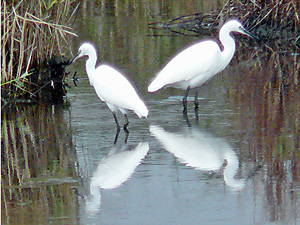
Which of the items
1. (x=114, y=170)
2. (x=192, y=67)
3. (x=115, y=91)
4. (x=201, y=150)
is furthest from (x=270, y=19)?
(x=114, y=170)

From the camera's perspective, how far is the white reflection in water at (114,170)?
512 cm

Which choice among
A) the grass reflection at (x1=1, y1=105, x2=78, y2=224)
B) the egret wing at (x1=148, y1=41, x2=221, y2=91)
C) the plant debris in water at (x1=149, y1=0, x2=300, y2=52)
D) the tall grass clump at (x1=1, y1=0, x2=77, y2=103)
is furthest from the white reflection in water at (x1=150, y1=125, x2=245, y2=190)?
the plant debris in water at (x1=149, y1=0, x2=300, y2=52)

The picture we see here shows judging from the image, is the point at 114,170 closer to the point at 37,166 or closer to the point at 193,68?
the point at 37,166

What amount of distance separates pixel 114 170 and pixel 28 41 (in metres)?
3.30

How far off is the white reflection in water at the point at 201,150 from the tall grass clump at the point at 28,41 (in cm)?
207

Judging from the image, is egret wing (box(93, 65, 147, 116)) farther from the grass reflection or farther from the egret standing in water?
the egret standing in water

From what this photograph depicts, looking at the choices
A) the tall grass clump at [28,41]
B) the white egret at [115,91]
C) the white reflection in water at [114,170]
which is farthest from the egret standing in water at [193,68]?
the white reflection in water at [114,170]

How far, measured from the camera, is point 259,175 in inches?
215

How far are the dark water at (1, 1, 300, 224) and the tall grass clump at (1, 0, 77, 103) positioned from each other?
42cm

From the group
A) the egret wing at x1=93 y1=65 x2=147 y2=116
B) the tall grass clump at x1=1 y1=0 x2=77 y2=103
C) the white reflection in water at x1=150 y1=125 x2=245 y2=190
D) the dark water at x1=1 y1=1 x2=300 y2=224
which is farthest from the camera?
the tall grass clump at x1=1 y1=0 x2=77 y2=103

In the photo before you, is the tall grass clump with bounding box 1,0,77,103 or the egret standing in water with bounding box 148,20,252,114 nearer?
the tall grass clump with bounding box 1,0,77,103

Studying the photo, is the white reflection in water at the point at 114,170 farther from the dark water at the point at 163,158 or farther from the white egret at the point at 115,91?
the white egret at the point at 115,91

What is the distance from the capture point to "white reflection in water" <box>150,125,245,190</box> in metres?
5.72

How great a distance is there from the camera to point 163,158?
6105 millimetres
